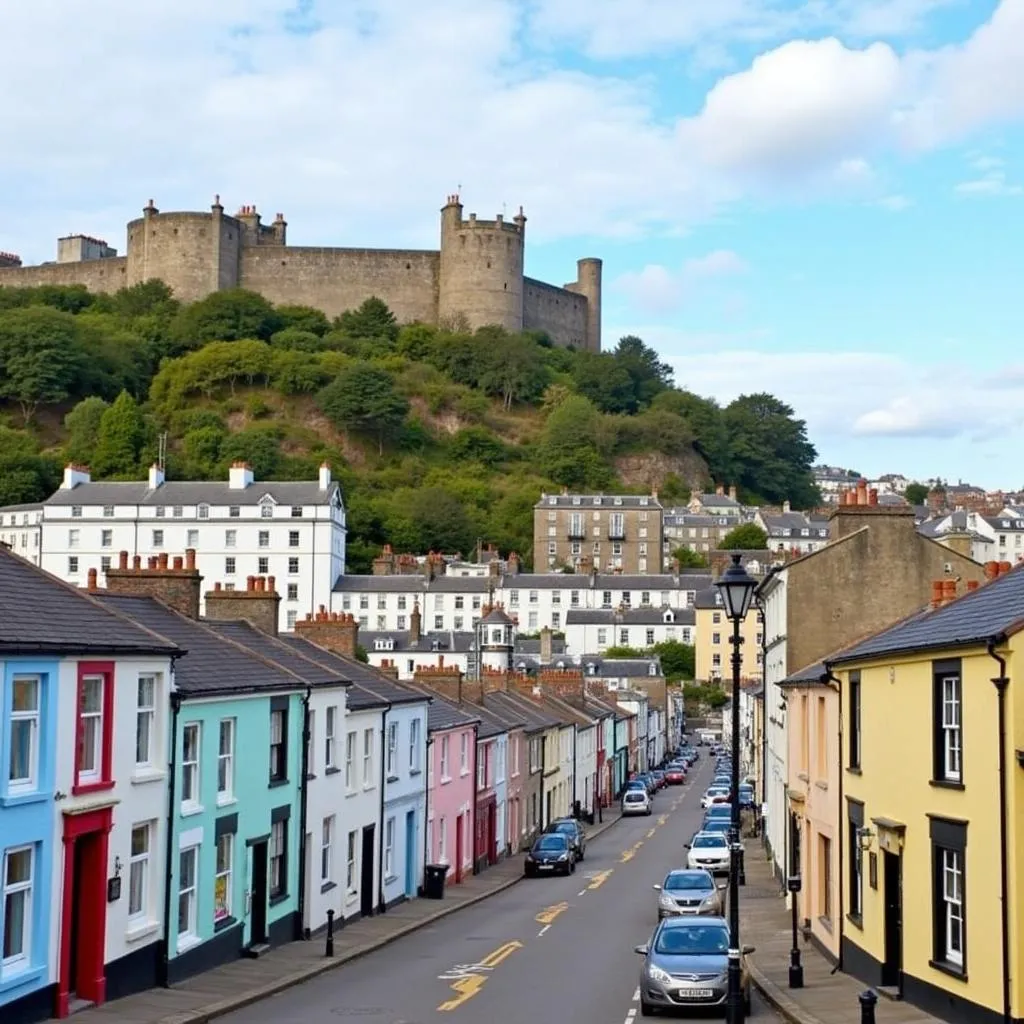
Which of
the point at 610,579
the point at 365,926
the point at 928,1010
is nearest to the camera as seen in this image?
the point at 928,1010

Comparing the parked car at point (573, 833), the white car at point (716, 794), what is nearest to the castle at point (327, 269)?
the white car at point (716, 794)

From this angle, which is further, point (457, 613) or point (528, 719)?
point (457, 613)

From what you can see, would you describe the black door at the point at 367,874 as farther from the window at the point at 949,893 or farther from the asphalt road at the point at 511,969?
the window at the point at 949,893

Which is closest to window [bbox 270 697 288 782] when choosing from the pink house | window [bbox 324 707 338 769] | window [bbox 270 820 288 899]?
window [bbox 270 820 288 899]

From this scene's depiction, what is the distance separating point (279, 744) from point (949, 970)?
11.4 metres

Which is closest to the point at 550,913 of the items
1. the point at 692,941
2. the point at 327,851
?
the point at 327,851

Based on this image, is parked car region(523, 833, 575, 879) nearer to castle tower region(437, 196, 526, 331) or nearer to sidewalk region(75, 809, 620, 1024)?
sidewalk region(75, 809, 620, 1024)

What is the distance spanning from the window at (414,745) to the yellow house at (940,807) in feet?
41.5

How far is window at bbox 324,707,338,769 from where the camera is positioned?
2622 cm

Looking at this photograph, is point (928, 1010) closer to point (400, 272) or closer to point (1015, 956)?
point (1015, 956)

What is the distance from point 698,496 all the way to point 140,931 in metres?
135

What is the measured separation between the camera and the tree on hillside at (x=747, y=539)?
132625 millimetres

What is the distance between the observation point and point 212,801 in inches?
822

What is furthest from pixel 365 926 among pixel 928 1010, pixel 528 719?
pixel 528 719
